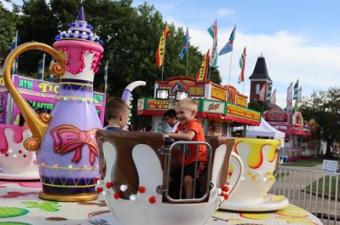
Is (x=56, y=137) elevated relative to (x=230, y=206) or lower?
elevated

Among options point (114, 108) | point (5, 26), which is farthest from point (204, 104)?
point (114, 108)

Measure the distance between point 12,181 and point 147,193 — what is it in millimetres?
2838

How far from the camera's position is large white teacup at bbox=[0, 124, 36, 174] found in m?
5.01

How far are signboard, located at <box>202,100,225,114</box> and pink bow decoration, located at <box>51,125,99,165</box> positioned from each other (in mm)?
15050

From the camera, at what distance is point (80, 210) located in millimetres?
3713

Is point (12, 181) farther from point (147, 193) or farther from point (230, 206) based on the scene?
point (147, 193)

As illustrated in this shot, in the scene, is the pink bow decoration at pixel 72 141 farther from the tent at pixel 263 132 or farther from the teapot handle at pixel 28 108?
the tent at pixel 263 132

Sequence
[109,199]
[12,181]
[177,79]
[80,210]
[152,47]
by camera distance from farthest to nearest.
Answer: [152,47] → [177,79] → [12,181] → [80,210] → [109,199]

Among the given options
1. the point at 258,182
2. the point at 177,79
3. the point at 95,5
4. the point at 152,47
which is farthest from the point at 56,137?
the point at 95,5

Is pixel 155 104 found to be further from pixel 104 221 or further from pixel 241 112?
pixel 104 221

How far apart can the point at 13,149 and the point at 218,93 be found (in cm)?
1671

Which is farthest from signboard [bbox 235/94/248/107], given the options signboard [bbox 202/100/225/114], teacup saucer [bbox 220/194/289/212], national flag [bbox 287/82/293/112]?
teacup saucer [bbox 220/194/289/212]

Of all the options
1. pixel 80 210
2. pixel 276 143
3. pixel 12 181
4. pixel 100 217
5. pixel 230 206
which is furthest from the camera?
pixel 12 181

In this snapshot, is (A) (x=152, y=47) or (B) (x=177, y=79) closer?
(B) (x=177, y=79)
